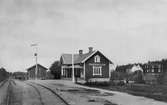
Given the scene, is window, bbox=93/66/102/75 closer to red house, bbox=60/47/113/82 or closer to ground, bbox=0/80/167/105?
red house, bbox=60/47/113/82

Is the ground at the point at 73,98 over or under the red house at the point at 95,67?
under

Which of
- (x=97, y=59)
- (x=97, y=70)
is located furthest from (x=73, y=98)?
(x=97, y=70)

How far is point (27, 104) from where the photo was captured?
1708cm

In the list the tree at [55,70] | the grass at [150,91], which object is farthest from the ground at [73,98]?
the tree at [55,70]

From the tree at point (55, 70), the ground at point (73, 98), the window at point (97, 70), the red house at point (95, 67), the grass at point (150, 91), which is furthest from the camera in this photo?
the tree at point (55, 70)

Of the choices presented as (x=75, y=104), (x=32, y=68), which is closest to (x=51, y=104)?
(x=75, y=104)

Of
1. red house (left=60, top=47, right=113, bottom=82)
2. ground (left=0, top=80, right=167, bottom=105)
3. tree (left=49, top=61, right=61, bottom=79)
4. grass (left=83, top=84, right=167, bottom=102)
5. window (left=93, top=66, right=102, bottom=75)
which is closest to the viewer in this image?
ground (left=0, top=80, right=167, bottom=105)

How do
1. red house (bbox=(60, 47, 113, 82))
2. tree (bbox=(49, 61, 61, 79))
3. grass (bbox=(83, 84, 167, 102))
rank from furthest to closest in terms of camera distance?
tree (bbox=(49, 61, 61, 79))
red house (bbox=(60, 47, 113, 82))
grass (bbox=(83, 84, 167, 102))

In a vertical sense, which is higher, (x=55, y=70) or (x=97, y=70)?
(x=55, y=70)

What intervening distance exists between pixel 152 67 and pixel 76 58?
48.4 m

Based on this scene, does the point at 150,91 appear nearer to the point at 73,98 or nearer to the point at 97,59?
the point at 73,98

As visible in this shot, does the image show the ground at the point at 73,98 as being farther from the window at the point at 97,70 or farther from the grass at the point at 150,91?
the window at the point at 97,70

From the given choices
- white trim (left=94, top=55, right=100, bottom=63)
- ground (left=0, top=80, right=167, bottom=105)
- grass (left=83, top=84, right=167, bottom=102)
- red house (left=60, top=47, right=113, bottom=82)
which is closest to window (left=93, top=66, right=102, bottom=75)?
red house (left=60, top=47, right=113, bottom=82)

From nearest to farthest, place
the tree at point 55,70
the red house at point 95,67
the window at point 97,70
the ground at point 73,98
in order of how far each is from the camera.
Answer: the ground at point 73,98 → the red house at point 95,67 → the window at point 97,70 → the tree at point 55,70
